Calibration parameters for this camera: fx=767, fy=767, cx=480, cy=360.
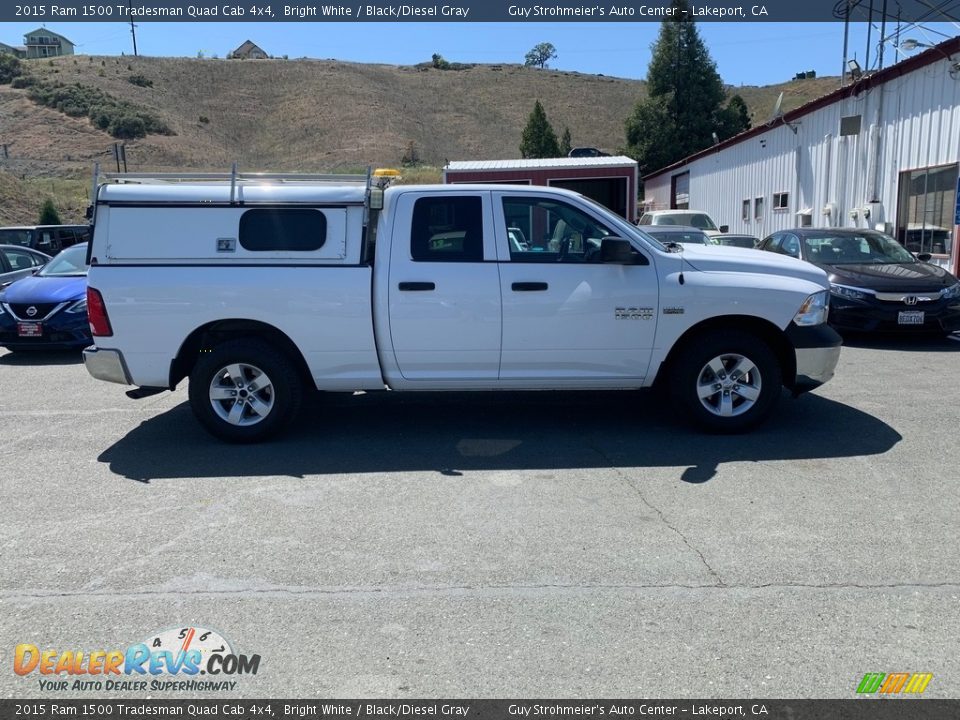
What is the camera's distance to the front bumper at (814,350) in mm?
6098

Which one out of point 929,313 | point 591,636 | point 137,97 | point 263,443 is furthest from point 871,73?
point 137,97

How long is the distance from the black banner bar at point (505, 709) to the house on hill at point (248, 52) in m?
108

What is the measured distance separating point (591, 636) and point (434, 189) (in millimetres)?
3935

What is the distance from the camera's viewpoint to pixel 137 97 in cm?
7331

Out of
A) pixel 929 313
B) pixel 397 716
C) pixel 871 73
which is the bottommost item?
pixel 397 716

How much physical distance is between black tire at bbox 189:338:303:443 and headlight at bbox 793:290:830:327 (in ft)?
13.3

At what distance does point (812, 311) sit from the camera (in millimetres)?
6133

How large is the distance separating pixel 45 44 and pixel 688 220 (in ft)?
381

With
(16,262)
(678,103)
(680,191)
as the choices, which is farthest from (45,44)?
(16,262)

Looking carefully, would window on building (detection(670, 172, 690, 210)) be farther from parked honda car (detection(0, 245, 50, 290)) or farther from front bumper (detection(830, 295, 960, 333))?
parked honda car (detection(0, 245, 50, 290))

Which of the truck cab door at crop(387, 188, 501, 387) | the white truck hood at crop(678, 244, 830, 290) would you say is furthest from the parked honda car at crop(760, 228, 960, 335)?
the truck cab door at crop(387, 188, 501, 387)

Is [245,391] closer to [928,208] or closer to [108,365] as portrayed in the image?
[108,365]

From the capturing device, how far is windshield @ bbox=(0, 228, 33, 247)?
15.9 metres

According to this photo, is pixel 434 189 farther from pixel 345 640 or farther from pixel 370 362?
pixel 345 640
